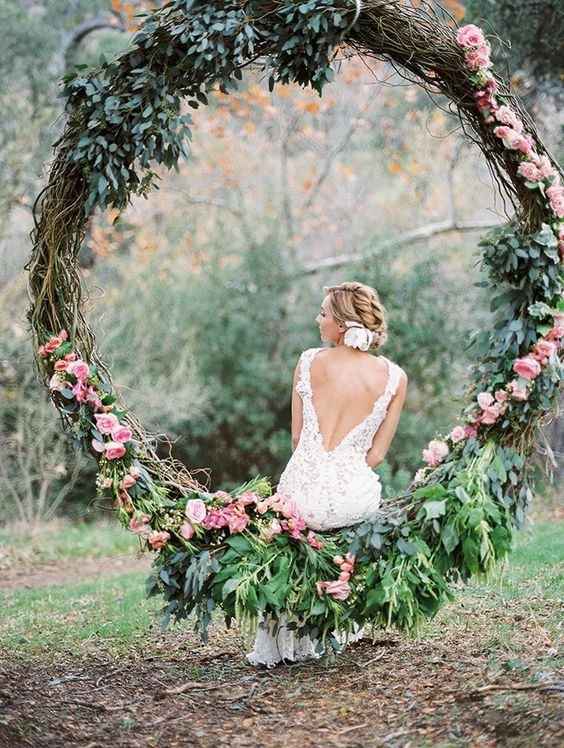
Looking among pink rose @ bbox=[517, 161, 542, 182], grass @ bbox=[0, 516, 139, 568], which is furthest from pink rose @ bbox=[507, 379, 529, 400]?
grass @ bbox=[0, 516, 139, 568]

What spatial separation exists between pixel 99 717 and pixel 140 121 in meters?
2.60

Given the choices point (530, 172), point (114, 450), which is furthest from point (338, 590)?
point (530, 172)

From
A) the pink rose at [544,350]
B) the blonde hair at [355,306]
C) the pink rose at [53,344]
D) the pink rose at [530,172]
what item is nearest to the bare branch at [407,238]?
the blonde hair at [355,306]

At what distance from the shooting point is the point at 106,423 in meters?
4.20

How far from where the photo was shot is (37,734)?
336cm

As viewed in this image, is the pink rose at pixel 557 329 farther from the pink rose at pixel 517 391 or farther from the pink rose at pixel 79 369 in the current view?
the pink rose at pixel 79 369

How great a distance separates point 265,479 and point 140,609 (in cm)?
181

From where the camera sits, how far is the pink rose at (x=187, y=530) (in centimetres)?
407

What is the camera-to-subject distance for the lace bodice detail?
419 centimetres

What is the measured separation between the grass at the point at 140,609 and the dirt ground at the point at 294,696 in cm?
8

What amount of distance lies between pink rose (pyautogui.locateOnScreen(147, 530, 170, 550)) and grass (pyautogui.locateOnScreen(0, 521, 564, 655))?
1.10 feet

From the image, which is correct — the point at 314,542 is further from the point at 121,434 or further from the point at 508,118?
the point at 508,118

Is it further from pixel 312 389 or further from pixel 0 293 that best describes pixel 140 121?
pixel 0 293

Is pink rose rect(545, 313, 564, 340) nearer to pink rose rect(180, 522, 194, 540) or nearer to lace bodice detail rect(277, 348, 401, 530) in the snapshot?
lace bodice detail rect(277, 348, 401, 530)
